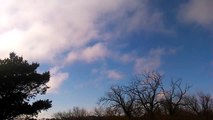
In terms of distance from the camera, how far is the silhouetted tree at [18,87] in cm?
3494

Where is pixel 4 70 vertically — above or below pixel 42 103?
above

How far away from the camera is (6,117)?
116 feet

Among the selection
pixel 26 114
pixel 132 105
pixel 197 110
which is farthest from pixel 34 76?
pixel 197 110

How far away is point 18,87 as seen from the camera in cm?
3606

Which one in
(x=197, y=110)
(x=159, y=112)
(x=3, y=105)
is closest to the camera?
(x=3, y=105)

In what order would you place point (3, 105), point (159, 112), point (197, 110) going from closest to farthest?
point (3, 105)
point (159, 112)
point (197, 110)

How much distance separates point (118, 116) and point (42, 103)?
4402 cm

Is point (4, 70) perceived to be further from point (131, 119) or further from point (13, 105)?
point (131, 119)

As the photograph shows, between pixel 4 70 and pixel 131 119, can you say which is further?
pixel 131 119

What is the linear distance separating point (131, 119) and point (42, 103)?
36.7 metres

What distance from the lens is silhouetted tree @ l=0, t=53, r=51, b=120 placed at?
1375 inches

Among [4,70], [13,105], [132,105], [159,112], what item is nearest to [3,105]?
[13,105]

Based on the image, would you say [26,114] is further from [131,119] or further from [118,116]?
[118,116]

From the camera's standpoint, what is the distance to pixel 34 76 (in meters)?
36.8
